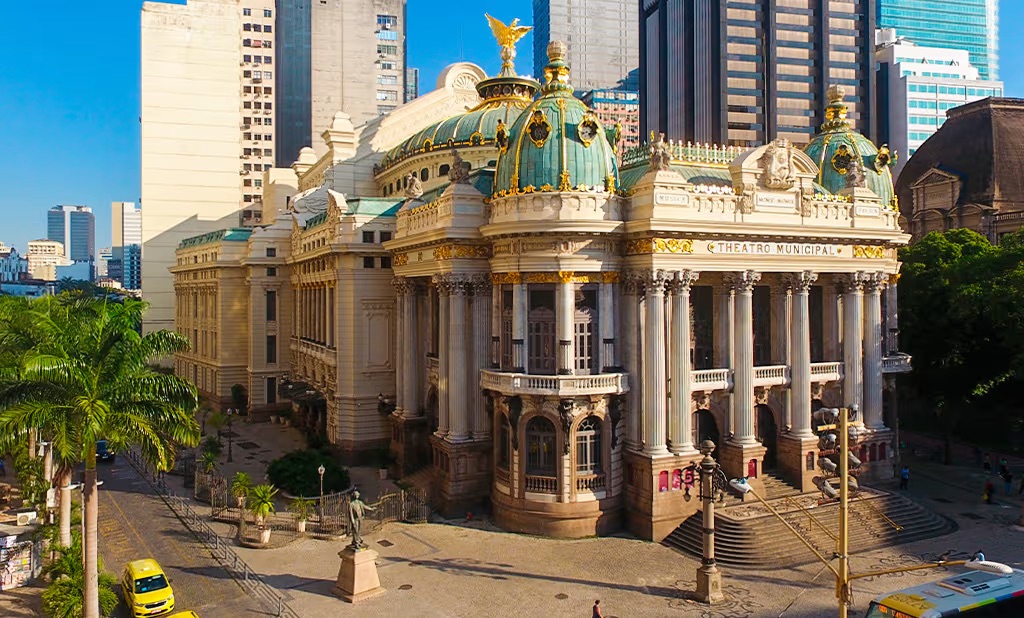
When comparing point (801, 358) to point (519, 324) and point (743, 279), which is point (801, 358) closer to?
point (743, 279)

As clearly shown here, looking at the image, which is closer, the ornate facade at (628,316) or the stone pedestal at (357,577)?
the stone pedestal at (357,577)

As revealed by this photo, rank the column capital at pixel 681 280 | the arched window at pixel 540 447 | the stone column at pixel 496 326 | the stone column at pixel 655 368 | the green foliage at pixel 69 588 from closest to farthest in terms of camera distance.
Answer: the green foliage at pixel 69 588, the stone column at pixel 655 368, the column capital at pixel 681 280, the arched window at pixel 540 447, the stone column at pixel 496 326

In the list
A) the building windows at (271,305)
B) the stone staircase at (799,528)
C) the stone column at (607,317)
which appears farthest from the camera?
the building windows at (271,305)

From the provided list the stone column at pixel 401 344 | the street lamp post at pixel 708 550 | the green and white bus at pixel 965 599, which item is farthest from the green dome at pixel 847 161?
the green and white bus at pixel 965 599

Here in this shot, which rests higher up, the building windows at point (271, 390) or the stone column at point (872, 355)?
the stone column at point (872, 355)

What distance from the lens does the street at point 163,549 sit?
106 feet

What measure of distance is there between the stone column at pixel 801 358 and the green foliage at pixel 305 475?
87.3 feet

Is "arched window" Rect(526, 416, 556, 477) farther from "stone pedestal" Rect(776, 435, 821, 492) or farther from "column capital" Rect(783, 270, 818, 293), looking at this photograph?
"column capital" Rect(783, 270, 818, 293)

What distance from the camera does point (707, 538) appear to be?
105 feet

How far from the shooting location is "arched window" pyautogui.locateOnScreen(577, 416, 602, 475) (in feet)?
132

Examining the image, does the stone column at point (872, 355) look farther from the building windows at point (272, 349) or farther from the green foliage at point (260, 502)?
the building windows at point (272, 349)

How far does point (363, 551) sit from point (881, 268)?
3384 cm

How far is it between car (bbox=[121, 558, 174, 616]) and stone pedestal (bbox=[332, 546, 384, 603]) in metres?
6.67

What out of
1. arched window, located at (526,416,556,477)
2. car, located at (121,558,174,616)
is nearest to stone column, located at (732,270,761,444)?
arched window, located at (526,416,556,477)
